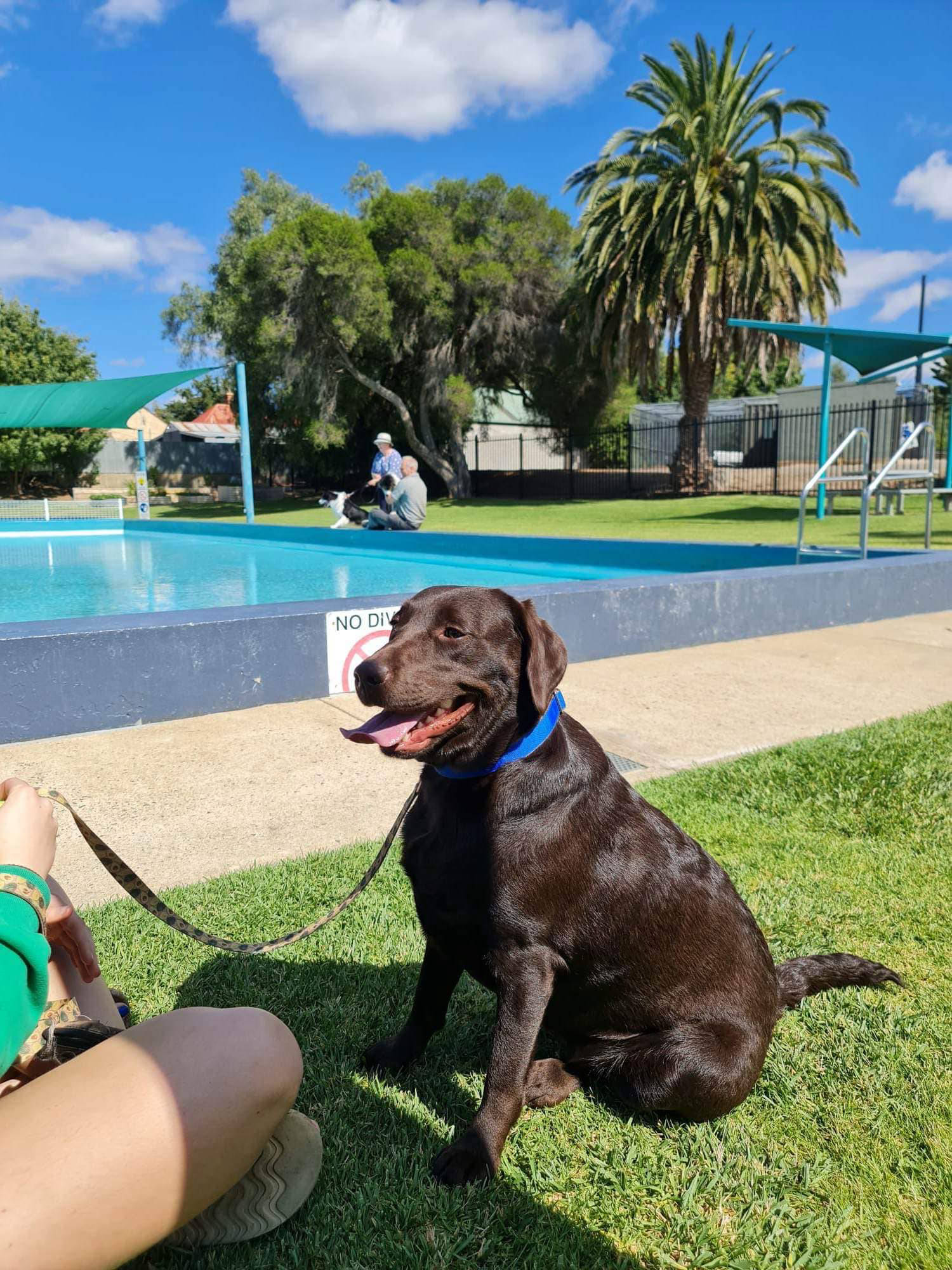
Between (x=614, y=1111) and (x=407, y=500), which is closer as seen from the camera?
(x=614, y=1111)

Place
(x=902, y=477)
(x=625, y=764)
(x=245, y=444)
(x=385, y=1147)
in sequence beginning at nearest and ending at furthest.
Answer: (x=385, y=1147) → (x=625, y=764) → (x=902, y=477) → (x=245, y=444)

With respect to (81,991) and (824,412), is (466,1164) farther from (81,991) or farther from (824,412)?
(824,412)

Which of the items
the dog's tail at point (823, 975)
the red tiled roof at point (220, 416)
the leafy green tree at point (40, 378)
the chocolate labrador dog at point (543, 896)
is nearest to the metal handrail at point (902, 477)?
the dog's tail at point (823, 975)

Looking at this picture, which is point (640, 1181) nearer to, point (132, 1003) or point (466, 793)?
point (466, 793)

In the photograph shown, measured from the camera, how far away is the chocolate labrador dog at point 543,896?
197 centimetres

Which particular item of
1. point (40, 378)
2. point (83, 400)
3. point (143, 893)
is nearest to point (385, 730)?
point (143, 893)

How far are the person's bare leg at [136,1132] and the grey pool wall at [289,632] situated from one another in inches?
148

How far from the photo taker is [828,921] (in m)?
3.02

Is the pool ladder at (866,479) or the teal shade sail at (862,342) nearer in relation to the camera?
the pool ladder at (866,479)

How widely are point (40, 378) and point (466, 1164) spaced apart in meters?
46.1

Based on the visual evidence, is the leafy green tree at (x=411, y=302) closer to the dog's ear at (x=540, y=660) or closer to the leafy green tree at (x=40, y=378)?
the leafy green tree at (x=40, y=378)

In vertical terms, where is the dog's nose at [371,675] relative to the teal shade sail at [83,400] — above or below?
below

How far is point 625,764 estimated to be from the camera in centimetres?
460

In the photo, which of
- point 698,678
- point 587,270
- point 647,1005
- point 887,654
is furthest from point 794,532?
point 647,1005
